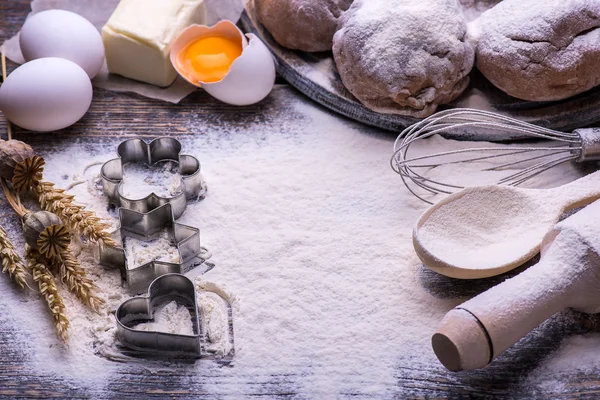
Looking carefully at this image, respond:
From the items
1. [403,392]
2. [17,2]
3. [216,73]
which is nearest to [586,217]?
[403,392]

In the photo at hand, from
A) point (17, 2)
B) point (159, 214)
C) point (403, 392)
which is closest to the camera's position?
point (403, 392)

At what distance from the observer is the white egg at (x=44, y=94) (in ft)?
3.05

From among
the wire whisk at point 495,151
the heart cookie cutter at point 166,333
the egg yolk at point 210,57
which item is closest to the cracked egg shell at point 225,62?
the egg yolk at point 210,57

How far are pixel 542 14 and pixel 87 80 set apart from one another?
23.7 inches

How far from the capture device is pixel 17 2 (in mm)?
1219

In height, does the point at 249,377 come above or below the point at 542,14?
below

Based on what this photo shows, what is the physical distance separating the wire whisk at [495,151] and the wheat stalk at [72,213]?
349mm

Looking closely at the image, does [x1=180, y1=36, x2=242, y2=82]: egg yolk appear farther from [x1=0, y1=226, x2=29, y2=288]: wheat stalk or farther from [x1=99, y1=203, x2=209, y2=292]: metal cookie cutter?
[x1=0, y1=226, x2=29, y2=288]: wheat stalk

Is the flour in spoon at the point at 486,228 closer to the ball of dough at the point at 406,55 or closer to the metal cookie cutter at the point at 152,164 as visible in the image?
the ball of dough at the point at 406,55

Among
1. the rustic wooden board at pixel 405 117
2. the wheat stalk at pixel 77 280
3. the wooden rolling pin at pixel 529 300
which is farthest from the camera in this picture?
the rustic wooden board at pixel 405 117

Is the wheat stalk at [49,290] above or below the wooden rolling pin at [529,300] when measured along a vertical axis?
below

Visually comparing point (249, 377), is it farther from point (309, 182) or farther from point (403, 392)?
point (309, 182)

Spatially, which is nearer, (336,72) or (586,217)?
(586,217)

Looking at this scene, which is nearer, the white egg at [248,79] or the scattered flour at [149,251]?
the scattered flour at [149,251]
